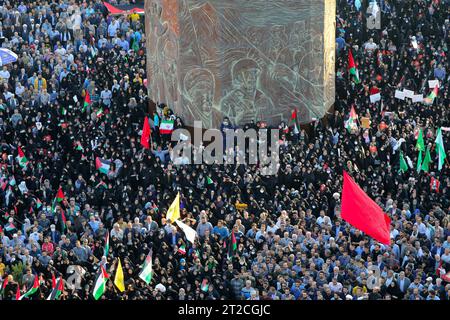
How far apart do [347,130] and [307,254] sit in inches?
387

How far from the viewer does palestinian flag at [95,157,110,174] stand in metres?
43.2

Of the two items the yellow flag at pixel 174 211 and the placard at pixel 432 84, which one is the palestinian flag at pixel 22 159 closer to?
the yellow flag at pixel 174 211

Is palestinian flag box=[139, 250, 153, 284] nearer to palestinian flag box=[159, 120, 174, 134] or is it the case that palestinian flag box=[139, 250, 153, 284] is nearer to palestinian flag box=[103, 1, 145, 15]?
palestinian flag box=[159, 120, 174, 134]

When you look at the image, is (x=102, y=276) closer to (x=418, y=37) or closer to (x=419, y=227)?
(x=419, y=227)

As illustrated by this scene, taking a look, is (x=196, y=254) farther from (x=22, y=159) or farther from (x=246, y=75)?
(x=246, y=75)

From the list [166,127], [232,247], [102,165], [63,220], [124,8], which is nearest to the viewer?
[232,247]

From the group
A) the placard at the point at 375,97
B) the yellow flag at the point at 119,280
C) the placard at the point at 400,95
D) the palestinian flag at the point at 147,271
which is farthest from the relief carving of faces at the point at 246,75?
the yellow flag at the point at 119,280

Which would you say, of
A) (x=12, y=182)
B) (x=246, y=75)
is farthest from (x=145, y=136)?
(x=12, y=182)

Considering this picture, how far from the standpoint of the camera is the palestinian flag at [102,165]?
4325cm
